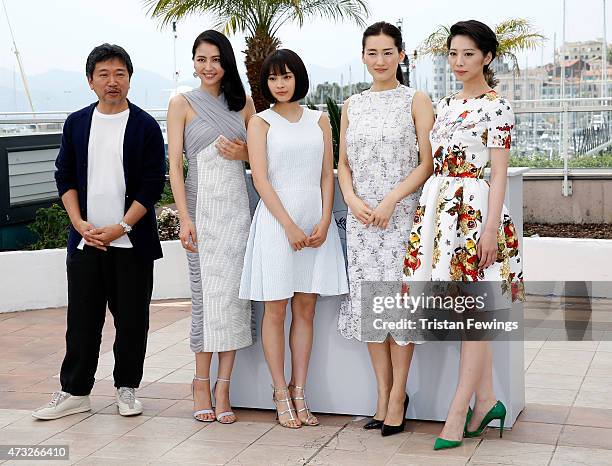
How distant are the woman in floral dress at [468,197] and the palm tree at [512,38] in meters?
11.8

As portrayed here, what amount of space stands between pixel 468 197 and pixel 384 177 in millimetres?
413

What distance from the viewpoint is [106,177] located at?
443 centimetres

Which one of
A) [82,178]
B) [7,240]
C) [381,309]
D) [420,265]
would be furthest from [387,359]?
[7,240]

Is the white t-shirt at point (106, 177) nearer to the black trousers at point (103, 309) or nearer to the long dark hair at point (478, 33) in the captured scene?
the black trousers at point (103, 309)

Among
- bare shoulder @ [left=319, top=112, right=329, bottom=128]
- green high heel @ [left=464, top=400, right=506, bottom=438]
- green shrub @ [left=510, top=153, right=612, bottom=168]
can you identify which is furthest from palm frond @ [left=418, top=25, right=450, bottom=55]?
green high heel @ [left=464, top=400, right=506, bottom=438]

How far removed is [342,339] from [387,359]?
0.33m

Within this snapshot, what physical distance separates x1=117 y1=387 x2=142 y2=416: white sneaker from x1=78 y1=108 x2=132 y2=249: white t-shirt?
0.72 metres

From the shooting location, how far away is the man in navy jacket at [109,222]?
4.42m

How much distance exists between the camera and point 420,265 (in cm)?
389

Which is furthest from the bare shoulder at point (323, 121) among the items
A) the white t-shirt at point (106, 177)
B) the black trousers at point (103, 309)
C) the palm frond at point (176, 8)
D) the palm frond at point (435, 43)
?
the palm frond at point (435, 43)

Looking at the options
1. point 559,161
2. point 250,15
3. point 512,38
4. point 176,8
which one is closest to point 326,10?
point 250,15

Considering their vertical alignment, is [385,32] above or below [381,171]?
above

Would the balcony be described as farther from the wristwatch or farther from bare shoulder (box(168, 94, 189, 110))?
bare shoulder (box(168, 94, 189, 110))

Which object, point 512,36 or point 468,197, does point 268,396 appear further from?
point 512,36
